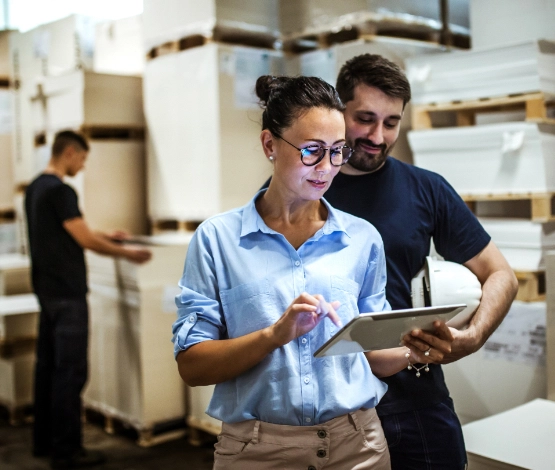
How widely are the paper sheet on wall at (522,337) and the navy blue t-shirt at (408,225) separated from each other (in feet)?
3.82

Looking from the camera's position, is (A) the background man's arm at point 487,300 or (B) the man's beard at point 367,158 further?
(B) the man's beard at point 367,158

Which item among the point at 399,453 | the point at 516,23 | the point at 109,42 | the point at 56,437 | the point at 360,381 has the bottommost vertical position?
the point at 56,437

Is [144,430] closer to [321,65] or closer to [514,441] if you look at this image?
[321,65]

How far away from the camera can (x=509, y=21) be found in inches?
145

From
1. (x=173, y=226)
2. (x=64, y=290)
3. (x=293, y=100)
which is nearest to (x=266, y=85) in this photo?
(x=293, y=100)

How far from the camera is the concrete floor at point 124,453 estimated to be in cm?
441

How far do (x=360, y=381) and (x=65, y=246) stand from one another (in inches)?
124

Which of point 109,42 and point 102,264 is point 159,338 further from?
point 109,42

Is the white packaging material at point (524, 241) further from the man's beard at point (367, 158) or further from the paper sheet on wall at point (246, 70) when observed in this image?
the paper sheet on wall at point (246, 70)

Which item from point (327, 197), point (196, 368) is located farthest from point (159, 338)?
point (196, 368)

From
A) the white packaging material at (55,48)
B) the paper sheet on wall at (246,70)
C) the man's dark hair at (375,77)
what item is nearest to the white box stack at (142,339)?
the paper sheet on wall at (246,70)

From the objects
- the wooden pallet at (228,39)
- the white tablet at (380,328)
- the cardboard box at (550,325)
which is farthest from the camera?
the wooden pallet at (228,39)

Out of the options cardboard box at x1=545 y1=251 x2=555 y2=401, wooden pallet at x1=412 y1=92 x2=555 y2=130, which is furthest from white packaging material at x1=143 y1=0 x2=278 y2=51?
cardboard box at x1=545 y1=251 x2=555 y2=401

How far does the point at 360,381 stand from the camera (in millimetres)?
1791
